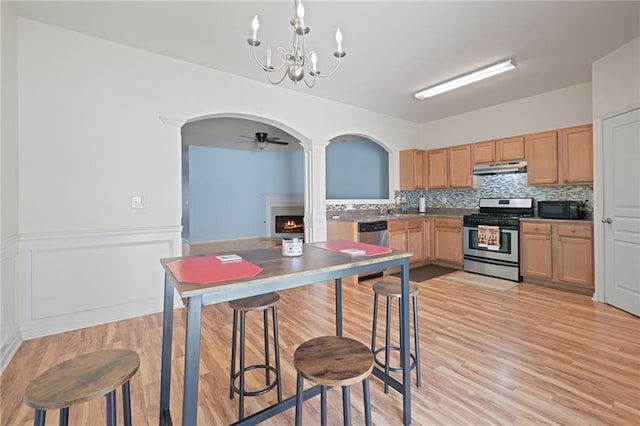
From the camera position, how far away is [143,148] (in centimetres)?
309

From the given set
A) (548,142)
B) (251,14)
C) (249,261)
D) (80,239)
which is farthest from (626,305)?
(80,239)

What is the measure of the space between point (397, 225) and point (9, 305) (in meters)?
4.47

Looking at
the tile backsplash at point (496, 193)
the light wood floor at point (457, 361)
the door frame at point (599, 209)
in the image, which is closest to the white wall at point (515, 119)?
the tile backsplash at point (496, 193)

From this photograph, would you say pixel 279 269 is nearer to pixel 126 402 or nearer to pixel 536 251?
pixel 126 402

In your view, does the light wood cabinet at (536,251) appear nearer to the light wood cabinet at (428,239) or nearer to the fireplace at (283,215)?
the light wood cabinet at (428,239)

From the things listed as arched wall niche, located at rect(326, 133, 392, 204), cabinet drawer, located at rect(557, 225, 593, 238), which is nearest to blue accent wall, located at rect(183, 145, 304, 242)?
arched wall niche, located at rect(326, 133, 392, 204)

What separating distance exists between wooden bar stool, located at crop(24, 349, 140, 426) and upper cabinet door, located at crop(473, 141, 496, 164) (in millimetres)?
5223

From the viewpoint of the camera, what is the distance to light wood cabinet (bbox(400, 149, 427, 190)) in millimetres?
5562

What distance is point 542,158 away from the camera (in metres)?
4.22

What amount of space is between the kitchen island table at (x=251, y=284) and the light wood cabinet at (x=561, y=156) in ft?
12.1

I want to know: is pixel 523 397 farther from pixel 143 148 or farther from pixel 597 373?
pixel 143 148

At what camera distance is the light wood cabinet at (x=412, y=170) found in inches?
219

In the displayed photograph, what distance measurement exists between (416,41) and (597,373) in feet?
9.97

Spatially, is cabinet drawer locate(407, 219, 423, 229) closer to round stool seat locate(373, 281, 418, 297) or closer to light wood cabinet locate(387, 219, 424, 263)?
light wood cabinet locate(387, 219, 424, 263)
